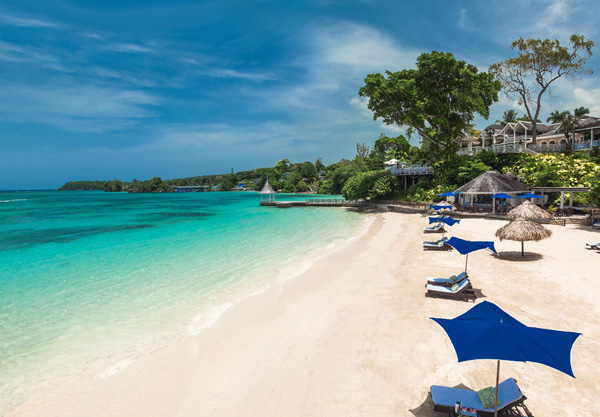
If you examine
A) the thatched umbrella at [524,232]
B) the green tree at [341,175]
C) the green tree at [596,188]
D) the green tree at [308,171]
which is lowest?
the thatched umbrella at [524,232]

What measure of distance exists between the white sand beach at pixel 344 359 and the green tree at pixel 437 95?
82.5 feet

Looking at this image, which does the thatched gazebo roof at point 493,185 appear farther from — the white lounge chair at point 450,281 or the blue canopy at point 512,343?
the blue canopy at point 512,343

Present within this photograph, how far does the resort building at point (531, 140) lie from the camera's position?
31.0 m

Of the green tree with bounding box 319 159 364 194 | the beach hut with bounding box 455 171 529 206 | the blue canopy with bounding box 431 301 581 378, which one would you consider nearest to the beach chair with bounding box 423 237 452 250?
the beach hut with bounding box 455 171 529 206

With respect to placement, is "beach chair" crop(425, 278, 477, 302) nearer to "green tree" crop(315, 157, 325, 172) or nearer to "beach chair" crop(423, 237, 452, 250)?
"beach chair" crop(423, 237, 452, 250)

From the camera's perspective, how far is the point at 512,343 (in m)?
3.67

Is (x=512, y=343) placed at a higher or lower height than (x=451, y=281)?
higher

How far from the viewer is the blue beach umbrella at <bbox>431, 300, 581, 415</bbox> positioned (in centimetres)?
351

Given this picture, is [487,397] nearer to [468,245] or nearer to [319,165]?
[468,245]

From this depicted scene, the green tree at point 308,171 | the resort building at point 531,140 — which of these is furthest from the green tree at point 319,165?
the resort building at point 531,140

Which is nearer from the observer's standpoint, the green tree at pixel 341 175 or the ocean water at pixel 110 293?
the ocean water at pixel 110 293

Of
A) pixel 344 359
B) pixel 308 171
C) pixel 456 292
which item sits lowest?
pixel 344 359

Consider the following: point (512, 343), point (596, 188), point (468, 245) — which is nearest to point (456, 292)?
point (468, 245)

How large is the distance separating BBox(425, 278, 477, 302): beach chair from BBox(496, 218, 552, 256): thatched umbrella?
5038mm
